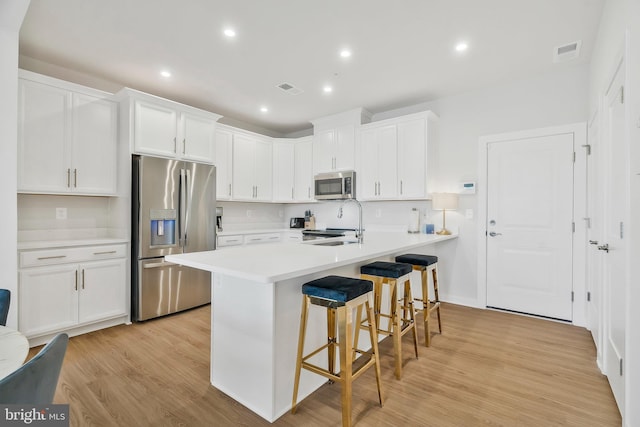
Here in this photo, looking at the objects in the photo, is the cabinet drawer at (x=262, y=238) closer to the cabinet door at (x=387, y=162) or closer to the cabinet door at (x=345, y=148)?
the cabinet door at (x=345, y=148)

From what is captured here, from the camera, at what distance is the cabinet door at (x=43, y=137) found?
2.79 metres

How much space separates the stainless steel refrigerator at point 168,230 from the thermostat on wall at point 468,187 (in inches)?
125

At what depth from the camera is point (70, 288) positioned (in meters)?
2.93

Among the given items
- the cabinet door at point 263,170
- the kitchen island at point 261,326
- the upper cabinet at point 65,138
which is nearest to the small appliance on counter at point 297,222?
the cabinet door at point 263,170

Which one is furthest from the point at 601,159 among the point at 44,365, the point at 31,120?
the point at 31,120

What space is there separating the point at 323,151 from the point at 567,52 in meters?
3.08

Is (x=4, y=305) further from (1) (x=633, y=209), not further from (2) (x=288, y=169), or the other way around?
(2) (x=288, y=169)

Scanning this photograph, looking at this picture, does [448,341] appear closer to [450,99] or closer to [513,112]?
[513,112]

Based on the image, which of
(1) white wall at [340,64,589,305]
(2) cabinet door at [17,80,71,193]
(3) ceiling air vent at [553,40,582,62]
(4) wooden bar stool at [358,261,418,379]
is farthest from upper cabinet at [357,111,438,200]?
(2) cabinet door at [17,80,71,193]

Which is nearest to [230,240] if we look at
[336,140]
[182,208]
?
[182,208]

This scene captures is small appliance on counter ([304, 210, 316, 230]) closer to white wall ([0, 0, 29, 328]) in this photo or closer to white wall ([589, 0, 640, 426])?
white wall ([0, 0, 29, 328])

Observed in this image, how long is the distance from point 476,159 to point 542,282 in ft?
5.24

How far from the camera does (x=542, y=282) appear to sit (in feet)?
11.4

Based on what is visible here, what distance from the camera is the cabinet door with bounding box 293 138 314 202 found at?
5.15 m
